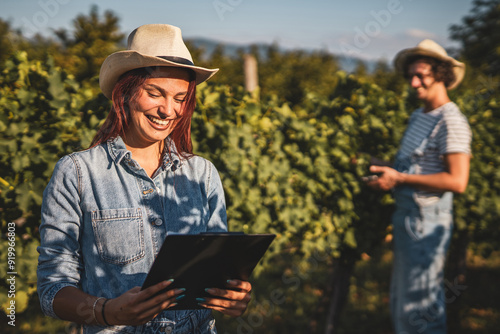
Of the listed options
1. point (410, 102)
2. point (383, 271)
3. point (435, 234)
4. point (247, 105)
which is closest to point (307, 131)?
point (247, 105)

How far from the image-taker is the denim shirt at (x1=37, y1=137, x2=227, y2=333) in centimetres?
163

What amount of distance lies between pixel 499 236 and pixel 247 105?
4.42m

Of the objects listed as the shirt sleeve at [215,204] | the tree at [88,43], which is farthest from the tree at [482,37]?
the shirt sleeve at [215,204]

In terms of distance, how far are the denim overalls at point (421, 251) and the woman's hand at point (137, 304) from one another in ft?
7.64

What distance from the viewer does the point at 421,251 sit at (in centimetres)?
327

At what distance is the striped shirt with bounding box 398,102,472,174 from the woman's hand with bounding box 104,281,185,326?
7.79 feet

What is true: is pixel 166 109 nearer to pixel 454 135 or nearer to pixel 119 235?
pixel 119 235

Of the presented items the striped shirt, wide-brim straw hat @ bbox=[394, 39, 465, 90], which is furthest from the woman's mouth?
wide-brim straw hat @ bbox=[394, 39, 465, 90]

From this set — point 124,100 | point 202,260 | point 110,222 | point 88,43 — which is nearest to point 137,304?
point 202,260

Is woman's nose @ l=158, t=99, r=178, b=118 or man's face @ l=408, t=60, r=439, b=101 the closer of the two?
woman's nose @ l=158, t=99, r=178, b=118

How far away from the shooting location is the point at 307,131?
4066mm

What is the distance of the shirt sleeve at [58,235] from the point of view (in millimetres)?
1611

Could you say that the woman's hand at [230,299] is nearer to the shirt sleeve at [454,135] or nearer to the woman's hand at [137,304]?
the woman's hand at [137,304]

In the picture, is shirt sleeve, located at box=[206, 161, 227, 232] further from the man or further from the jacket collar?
the man
